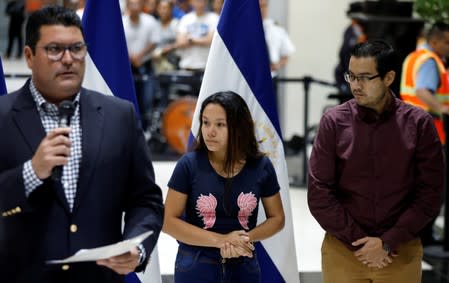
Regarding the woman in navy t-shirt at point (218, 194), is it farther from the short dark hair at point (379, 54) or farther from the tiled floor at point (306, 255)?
the tiled floor at point (306, 255)

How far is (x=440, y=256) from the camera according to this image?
27.8 feet

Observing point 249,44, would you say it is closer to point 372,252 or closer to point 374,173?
point 374,173

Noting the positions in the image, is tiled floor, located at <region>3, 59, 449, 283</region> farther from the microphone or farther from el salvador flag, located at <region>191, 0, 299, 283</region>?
the microphone

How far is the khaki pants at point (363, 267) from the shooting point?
485 centimetres

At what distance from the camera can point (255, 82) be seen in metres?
5.65

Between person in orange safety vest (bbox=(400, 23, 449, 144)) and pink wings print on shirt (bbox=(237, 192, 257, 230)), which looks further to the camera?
person in orange safety vest (bbox=(400, 23, 449, 144))

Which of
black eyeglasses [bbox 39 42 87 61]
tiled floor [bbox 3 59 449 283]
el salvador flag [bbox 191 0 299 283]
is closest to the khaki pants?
el salvador flag [bbox 191 0 299 283]

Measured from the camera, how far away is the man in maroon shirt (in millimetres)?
4789

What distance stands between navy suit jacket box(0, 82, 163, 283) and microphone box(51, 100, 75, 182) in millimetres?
136

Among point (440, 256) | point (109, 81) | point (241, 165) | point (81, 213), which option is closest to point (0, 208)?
point (81, 213)

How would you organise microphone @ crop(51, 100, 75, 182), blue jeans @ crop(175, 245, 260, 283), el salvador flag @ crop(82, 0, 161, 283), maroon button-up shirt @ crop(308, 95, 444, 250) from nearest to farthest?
microphone @ crop(51, 100, 75, 182), blue jeans @ crop(175, 245, 260, 283), maroon button-up shirt @ crop(308, 95, 444, 250), el salvador flag @ crop(82, 0, 161, 283)

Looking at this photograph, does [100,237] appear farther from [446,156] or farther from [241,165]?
[446,156]

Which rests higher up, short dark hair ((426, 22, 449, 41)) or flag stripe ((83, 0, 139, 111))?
flag stripe ((83, 0, 139, 111))

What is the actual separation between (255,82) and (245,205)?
1103 millimetres
